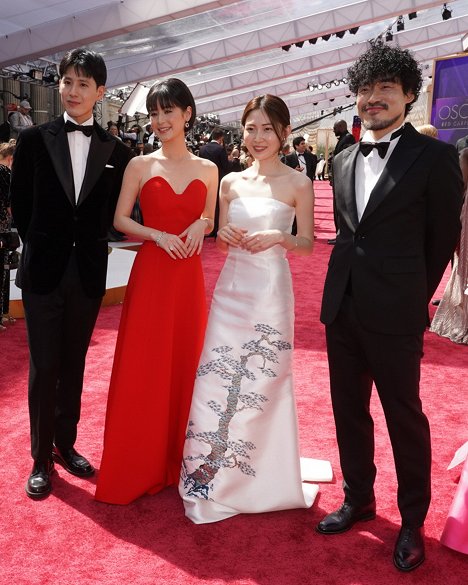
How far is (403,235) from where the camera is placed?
205 cm

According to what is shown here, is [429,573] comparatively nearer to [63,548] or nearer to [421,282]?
[421,282]

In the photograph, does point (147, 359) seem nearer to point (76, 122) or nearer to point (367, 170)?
point (76, 122)

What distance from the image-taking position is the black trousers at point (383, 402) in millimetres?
2127

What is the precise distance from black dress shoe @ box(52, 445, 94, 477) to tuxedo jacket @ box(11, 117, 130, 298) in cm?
77

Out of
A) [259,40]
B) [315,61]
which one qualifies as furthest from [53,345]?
[315,61]

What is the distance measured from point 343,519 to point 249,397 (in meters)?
0.56

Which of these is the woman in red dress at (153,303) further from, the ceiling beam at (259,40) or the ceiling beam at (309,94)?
the ceiling beam at (309,94)

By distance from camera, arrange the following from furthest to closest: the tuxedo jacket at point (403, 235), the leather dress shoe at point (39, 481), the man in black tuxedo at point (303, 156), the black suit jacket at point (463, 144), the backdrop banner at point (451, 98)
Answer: the man in black tuxedo at point (303, 156) < the backdrop banner at point (451, 98) < the black suit jacket at point (463, 144) < the leather dress shoe at point (39, 481) < the tuxedo jacket at point (403, 235)

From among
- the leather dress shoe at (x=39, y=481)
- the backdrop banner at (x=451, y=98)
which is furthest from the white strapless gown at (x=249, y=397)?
the backdrop banner at (x=451, y=98)

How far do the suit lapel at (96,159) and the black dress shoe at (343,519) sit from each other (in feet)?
5.02

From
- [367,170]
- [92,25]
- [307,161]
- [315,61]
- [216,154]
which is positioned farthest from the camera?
[315,61]

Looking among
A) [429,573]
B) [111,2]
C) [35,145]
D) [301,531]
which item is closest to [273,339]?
[301,531]

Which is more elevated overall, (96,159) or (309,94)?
(309,94)

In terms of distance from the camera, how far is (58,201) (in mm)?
2496
